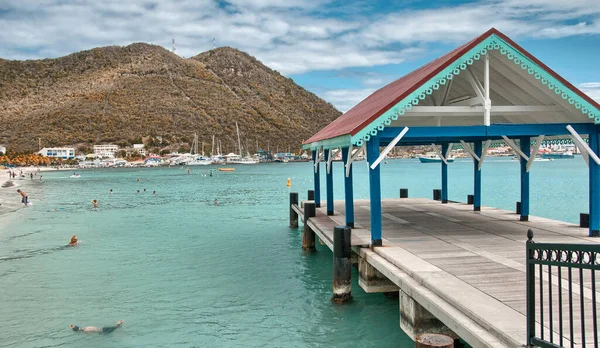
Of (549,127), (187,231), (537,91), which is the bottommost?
(187,231)

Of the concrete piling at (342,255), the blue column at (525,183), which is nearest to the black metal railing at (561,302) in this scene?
the concrete piling at (342,255)

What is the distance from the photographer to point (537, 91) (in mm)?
12375

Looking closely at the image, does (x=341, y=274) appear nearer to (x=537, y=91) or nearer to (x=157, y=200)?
(x=537, y=91)

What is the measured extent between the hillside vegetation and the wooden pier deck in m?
141

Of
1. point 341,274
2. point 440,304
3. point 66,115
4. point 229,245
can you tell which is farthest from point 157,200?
point 66,115

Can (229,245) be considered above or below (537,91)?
below

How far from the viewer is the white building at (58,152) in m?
137

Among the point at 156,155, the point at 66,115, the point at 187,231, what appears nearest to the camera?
the point at 187,231

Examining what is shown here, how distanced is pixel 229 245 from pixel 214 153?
142m

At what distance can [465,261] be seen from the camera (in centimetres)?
994

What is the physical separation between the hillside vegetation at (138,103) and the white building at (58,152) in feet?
7.83

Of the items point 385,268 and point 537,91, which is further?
point 537,91

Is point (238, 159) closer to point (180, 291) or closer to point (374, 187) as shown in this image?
point (180, 291)

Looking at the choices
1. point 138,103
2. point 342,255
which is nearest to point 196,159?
point 138,103
